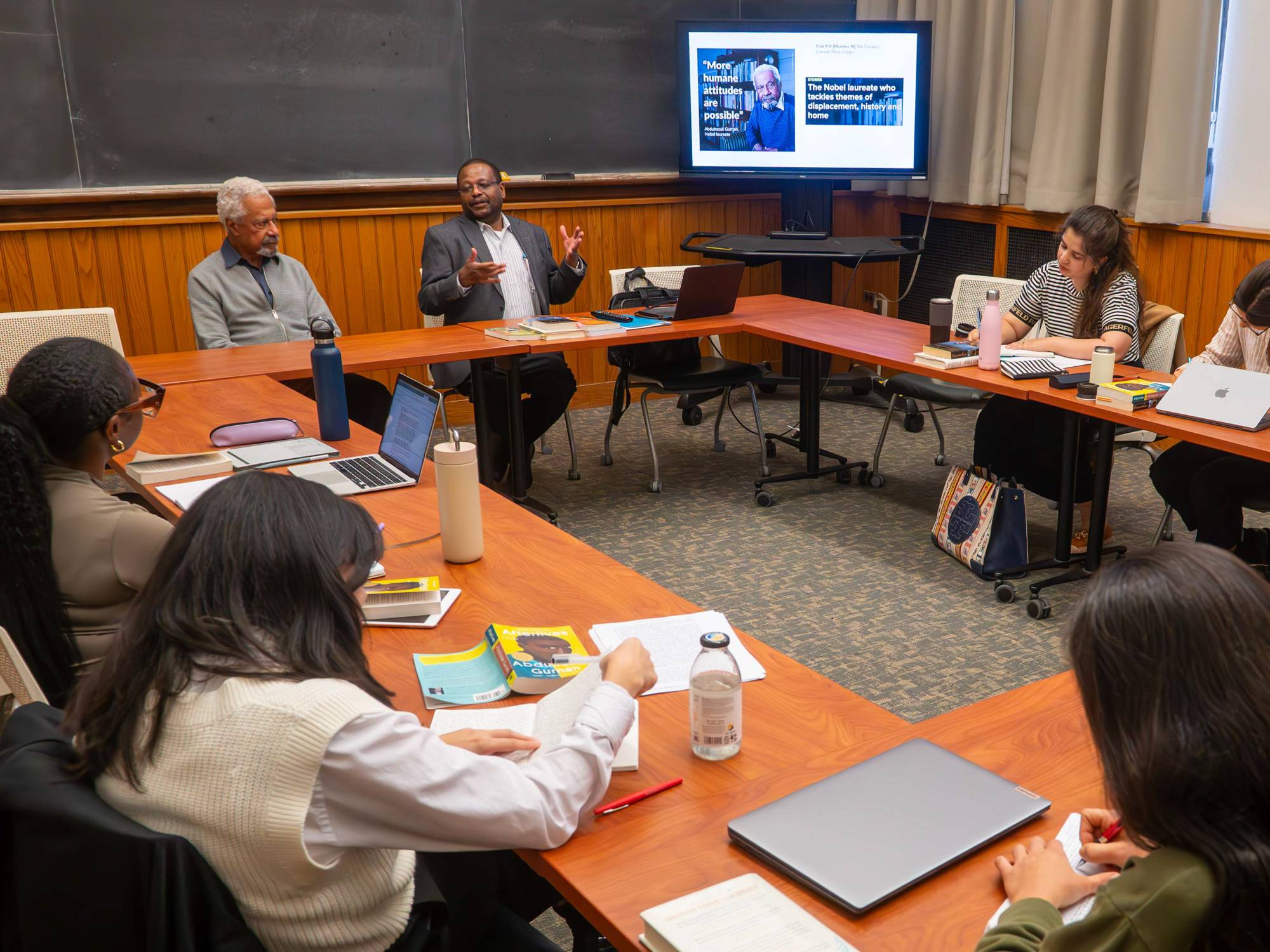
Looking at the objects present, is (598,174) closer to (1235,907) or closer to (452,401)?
(452,401)

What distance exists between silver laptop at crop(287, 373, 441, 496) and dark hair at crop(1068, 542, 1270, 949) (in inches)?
69.1

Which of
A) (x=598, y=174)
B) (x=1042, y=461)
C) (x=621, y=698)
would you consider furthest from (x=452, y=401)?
(x=621, y=698)

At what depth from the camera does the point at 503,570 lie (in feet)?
7.04

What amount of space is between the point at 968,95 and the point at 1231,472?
10.2 ft

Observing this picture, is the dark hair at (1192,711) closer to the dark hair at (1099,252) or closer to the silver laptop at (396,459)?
the silver laptop at (396,459)

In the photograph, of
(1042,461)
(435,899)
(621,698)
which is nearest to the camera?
(435,899)

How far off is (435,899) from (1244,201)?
182 inches

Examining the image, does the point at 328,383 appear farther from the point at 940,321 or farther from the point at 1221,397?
the point at 1221,397

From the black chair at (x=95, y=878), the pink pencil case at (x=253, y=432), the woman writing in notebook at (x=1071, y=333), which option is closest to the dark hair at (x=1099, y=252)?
the woman writing in notebook at (x=1071, y=333)

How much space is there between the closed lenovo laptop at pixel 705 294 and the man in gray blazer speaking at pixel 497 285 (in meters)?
0.43

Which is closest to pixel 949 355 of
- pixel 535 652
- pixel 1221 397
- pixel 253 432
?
pixel 1221 397

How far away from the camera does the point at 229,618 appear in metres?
1.18

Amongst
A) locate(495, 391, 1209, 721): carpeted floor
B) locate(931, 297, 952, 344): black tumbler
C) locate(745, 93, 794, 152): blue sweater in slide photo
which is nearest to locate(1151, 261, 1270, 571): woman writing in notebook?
locate(495, 391, 1209, 721): carpeted floor

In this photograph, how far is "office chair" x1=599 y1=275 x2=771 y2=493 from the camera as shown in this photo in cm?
476
